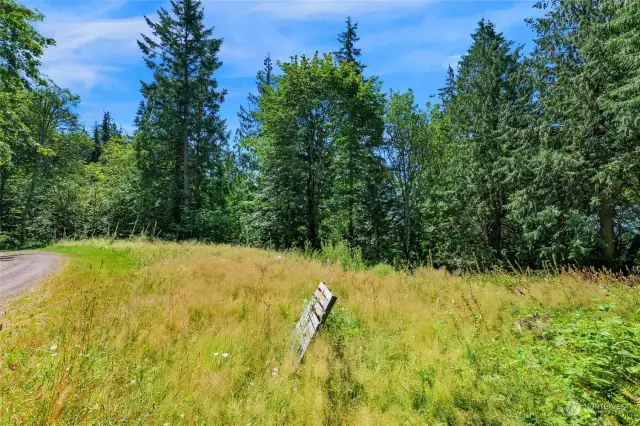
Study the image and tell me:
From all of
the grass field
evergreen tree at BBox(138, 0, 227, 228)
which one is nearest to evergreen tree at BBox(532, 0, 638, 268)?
the grass field

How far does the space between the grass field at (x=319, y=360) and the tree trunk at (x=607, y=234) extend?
10079 millimetres

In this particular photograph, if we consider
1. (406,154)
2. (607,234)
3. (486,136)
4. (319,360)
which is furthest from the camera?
(406,154)

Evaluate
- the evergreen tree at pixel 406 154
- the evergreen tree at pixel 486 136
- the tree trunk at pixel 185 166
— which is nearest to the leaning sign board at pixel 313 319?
the evergreen tree at pixel 486 136

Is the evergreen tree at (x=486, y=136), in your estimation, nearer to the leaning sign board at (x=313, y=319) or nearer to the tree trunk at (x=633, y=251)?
the tree trunk at (x=633, y=251)

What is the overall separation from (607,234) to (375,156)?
44.1 feet

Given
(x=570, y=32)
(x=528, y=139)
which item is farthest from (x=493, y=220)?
(x=570, y=32)

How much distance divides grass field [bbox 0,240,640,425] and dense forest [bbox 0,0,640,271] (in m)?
6.69

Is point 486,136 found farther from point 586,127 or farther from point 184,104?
point 184,104

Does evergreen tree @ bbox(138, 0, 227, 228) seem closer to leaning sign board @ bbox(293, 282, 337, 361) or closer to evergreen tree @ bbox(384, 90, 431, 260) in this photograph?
evergreen tree @ bbox(384, 90, 431, 260)

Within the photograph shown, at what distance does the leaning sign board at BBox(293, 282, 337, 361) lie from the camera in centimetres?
405

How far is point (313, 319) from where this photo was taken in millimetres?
4301

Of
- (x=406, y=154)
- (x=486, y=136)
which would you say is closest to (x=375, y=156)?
(x=406, y=154)

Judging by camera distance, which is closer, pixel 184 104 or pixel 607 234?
pixel 607 234

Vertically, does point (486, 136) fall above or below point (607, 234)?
above
